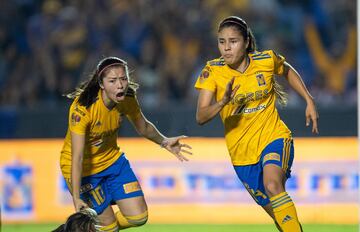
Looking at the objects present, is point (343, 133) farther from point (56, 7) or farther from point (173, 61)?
point (56, 7)

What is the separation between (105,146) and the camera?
8.93 meters

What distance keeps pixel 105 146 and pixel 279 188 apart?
173 cm

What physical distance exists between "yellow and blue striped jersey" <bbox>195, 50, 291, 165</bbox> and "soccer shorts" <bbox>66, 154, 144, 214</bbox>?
1.06 m

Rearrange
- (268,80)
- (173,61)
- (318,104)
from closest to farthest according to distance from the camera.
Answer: (268,80) → (318,104) → (173,61)

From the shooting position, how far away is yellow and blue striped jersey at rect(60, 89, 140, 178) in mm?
8445

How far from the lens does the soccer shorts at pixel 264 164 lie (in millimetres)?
8375

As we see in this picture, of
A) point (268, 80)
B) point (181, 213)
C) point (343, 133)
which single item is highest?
point (268, 80)

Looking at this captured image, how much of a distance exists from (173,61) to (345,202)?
3.70m

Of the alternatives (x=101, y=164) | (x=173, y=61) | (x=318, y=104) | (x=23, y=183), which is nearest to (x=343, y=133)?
(x=318, y=104)

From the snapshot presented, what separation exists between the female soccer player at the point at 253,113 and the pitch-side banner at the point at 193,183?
190 inches

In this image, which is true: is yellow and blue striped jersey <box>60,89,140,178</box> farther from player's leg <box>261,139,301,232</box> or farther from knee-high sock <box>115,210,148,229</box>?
player's leg <box>261,139,301,232</box>

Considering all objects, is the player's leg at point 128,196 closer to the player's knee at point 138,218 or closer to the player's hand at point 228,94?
the player's knee at point 138,218

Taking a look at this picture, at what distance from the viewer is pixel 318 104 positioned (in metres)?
14.2

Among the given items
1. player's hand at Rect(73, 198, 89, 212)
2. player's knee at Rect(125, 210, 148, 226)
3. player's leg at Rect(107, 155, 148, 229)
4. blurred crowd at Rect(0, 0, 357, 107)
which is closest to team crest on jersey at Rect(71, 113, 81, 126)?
player's hand at Rect(73, 198, 89, 212)
